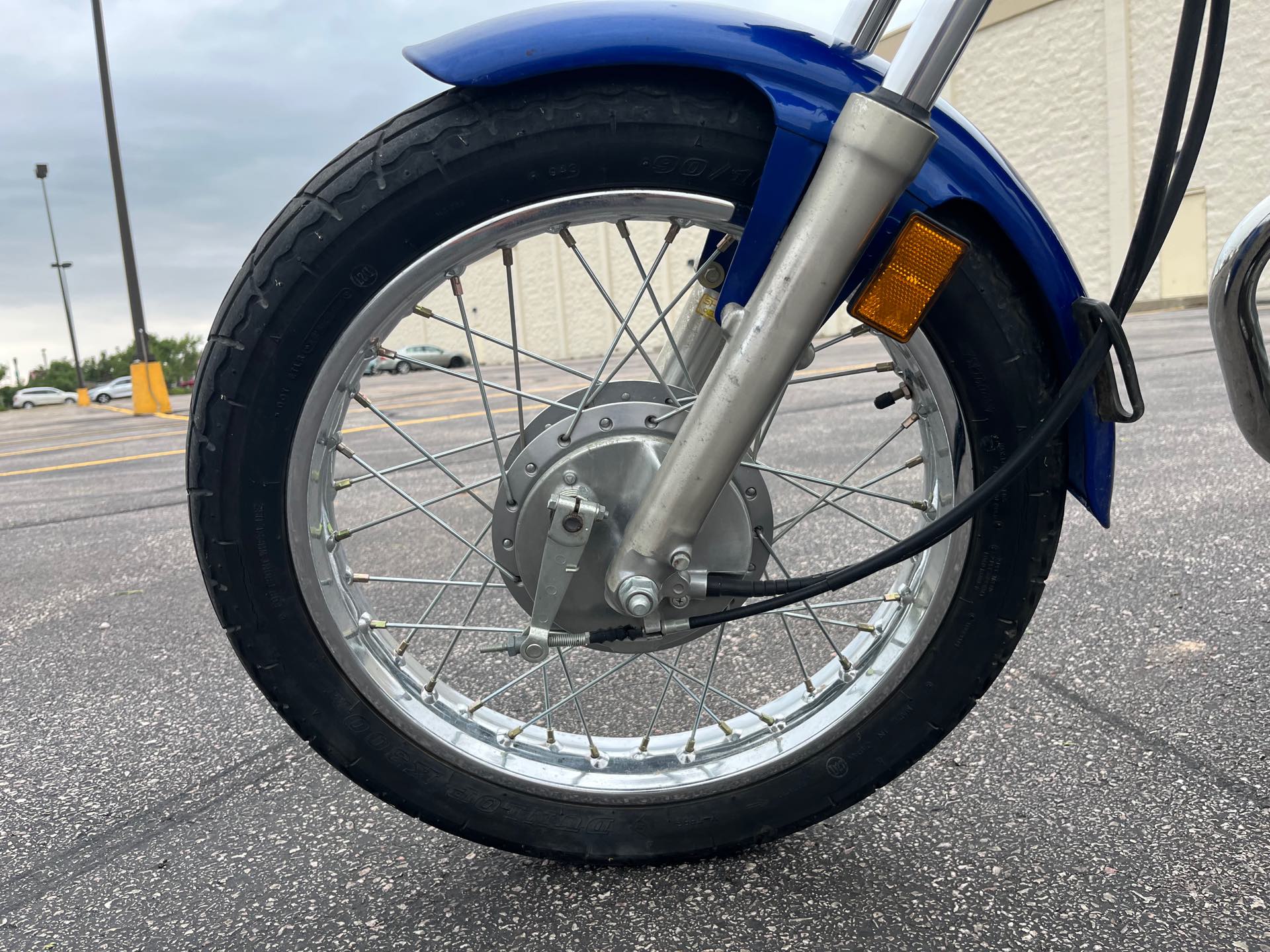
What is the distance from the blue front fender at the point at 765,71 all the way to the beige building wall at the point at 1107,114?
21.0m

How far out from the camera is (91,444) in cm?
856

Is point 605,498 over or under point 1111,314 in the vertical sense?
under

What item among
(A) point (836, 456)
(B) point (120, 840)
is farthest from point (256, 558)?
(A) point (836, 456)

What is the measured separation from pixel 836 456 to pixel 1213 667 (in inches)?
99.2

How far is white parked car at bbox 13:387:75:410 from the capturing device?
40.3m

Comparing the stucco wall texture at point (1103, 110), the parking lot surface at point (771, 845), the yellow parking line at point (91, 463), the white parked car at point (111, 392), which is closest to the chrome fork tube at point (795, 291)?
the parking lot surface at point (771, 845)

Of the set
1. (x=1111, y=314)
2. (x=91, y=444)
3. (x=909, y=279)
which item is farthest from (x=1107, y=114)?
(x=909, y=279)

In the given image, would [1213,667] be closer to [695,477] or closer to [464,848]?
[695,477]

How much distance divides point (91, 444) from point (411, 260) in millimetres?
9023

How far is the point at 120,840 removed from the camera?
1.41 meters

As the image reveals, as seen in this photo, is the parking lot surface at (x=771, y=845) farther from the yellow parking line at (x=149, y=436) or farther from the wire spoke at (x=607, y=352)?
the yellow parking line at (x=149, y=436)

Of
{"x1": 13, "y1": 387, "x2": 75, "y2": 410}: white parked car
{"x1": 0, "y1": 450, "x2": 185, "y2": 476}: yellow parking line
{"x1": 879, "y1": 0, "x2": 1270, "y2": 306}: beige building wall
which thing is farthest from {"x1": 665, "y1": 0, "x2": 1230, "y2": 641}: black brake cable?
{"x1": 13, "y1": 387, "x2": 75, "y2": 410}: white parked car

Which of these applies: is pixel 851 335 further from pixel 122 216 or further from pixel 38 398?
pixel 38 398

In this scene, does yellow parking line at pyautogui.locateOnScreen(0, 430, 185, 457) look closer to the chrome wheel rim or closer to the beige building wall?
the chrome wheel rim
